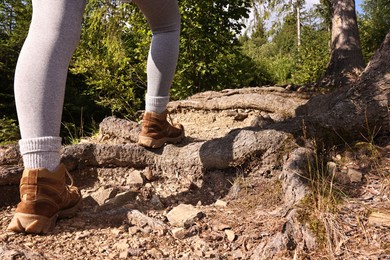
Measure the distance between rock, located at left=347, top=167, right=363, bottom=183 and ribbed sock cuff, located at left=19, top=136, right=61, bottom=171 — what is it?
1379 mm

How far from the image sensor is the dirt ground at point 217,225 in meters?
1.28

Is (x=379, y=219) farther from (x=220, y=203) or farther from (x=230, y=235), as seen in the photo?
(x=220, y=203)

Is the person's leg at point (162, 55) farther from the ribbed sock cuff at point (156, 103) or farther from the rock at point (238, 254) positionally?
the rock at point (238, 254)

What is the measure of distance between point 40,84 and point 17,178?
28.2 inches

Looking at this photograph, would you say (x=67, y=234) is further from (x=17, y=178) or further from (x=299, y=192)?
(x=299, y=192)

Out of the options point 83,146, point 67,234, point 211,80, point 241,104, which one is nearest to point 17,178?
point 83,146

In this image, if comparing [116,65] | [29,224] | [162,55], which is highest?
[116,65]

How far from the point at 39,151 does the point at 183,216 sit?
0.67 metres

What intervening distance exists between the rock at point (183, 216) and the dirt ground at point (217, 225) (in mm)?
19

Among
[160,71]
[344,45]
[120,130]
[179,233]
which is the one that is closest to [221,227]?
[179,233]

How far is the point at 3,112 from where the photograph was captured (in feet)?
38.9

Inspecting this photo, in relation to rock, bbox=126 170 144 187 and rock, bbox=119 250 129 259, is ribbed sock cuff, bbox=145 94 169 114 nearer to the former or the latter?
rock, bbox=126 170 144 187

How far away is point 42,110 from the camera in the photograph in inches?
58.0

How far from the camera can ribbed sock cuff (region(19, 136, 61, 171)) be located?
57.7 inches
